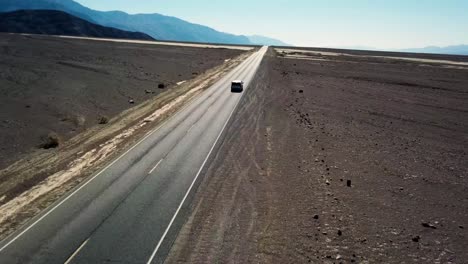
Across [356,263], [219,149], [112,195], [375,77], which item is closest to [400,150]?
[219,149]

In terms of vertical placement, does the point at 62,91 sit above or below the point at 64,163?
above

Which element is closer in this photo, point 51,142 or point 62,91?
point 51,142

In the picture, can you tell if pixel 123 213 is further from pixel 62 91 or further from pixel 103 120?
pixel 62 91

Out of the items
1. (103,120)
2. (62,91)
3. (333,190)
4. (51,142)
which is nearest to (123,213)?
(333,190)

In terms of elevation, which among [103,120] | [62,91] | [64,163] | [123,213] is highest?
[123,213]

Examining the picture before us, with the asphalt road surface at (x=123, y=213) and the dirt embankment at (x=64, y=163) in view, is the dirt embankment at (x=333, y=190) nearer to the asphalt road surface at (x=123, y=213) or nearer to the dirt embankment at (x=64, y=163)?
the asphalt road surface at (x=123, y=213)

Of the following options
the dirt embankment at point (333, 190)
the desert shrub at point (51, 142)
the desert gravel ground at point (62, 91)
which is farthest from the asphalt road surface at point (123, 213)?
the desert gravel ground at point (62, 91)

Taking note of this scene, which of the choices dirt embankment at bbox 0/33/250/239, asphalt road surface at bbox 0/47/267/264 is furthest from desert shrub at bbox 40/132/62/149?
asphalt road surface at bbox 0/47/267/264
